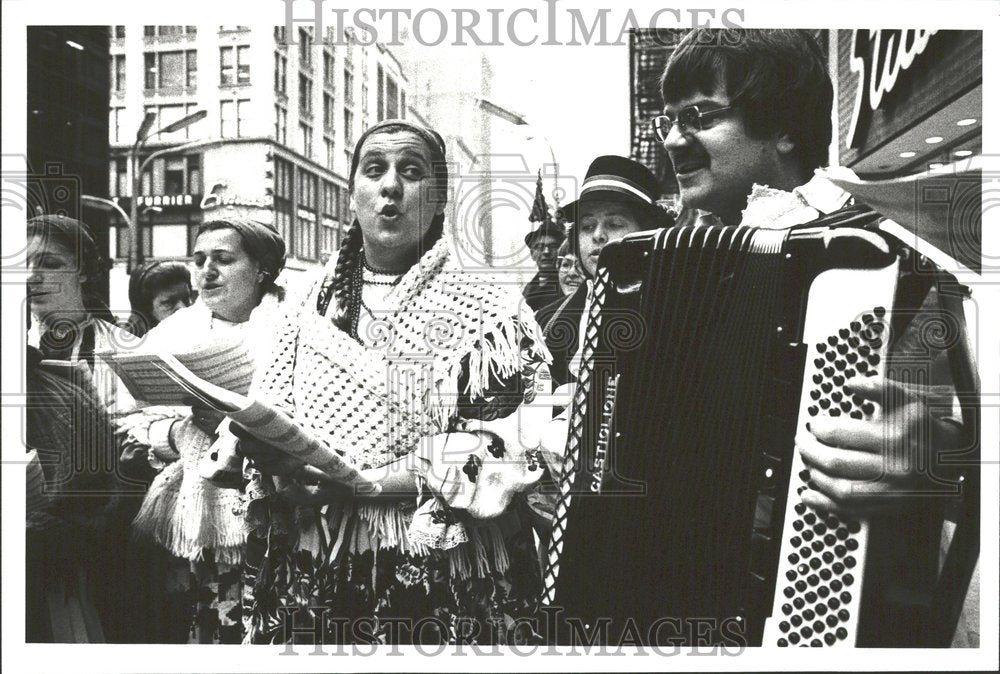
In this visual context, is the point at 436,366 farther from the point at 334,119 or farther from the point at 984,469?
the point at 984,469

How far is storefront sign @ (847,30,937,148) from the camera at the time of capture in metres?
3.07

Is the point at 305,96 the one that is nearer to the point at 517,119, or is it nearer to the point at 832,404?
the point at 517,119

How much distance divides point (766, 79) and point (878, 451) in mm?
1277

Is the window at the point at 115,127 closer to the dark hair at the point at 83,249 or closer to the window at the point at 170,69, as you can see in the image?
the window at the point at 170,69

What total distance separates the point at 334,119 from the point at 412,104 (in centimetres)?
29

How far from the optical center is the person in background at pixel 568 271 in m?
3.01

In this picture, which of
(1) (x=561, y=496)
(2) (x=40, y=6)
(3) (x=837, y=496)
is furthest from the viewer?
(2) (x=40, y=6)

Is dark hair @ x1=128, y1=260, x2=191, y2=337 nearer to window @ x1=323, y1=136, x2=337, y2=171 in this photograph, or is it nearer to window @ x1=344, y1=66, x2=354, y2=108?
window @ x1=323, y1=136, x2=337, y2=171

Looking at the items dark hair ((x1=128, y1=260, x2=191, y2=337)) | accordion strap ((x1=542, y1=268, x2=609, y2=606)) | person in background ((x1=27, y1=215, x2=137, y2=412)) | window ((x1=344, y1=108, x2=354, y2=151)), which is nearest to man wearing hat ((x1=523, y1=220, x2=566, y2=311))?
accordion strap ((x1=542, y1=268, x2=609, y2=606))

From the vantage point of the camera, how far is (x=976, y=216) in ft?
10.0

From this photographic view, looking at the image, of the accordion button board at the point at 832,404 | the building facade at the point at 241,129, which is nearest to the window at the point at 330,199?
the building facade at the point at 241,129

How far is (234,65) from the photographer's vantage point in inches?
122

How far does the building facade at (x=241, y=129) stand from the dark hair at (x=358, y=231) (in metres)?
0.03

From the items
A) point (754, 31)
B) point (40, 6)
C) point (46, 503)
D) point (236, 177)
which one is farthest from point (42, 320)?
point (754, 31)
